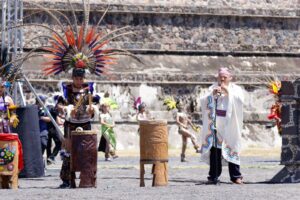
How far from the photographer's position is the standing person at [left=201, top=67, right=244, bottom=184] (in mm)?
17266

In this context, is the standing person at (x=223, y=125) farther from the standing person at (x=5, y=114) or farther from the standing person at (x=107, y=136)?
the standing person at (x=107, y=136)

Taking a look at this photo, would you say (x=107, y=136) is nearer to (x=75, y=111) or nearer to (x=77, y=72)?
(x=77, y=72)

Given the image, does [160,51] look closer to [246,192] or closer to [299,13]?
[299,13]

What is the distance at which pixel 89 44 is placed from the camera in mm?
17281

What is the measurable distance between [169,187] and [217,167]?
4.50 feet

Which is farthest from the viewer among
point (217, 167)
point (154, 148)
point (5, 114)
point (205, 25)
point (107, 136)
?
point (205, 25)

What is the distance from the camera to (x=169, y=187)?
16.0m

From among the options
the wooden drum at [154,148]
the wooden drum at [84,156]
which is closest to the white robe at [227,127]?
A: the wooden drum at [154,148]

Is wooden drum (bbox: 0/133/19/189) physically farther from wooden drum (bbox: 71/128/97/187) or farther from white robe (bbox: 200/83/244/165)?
white robe (bbox: 200/83/244/165)

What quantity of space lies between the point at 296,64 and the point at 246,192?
22.0 m

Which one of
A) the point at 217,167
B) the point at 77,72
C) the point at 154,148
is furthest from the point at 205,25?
the point at 77,72

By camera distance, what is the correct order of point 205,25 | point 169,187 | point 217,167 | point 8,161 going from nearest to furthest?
point 169,187
point 8,161
point 217,167
point 205,25

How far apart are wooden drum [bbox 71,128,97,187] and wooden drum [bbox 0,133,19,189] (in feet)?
3.11

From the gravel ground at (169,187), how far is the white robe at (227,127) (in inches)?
19.4
